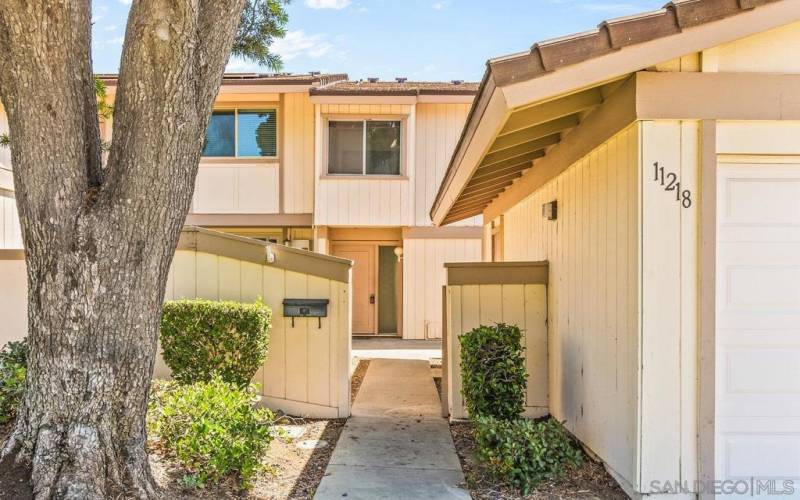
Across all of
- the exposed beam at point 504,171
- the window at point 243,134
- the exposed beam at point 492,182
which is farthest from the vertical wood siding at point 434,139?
the exposed beam at point 504,171

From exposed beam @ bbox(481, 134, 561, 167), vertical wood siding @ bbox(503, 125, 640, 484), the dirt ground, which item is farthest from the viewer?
exposed beam @ bbox(481, 134, 561, 167)

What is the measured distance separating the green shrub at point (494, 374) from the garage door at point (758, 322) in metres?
1.68

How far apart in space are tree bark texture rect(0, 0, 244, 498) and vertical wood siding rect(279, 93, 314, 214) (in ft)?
31.5

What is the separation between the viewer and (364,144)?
12.7 meters

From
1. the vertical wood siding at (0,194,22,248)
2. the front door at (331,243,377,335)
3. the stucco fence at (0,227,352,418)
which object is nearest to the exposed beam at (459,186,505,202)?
the stucco fence at (0,227,352,418)

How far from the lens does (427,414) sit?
20.6 feet

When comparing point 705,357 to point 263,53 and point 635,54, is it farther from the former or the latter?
point 263,53

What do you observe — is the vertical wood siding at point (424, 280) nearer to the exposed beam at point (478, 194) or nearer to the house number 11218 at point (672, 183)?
the exposed beam at point (478, 194)

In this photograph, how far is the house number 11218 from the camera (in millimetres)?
3602

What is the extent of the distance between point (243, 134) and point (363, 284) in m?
4.46

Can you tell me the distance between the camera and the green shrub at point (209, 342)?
17.9 ft

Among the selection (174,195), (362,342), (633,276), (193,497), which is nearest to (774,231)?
(633,276)

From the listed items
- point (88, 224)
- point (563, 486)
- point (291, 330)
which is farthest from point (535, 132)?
point (88, 224)

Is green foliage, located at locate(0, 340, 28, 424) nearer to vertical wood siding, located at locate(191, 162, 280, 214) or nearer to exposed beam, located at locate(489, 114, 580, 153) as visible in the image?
exposed beam, located at locate(489, 114, 580, 153)
